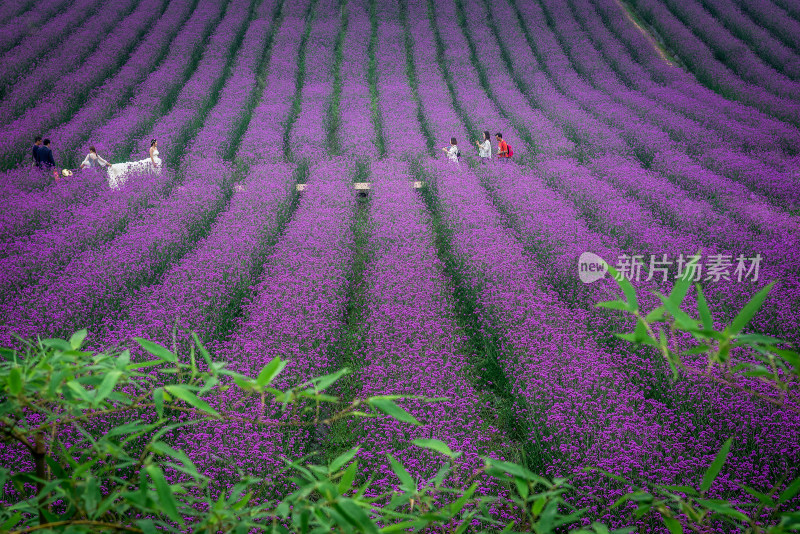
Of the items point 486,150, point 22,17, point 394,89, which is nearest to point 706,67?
point 486,150

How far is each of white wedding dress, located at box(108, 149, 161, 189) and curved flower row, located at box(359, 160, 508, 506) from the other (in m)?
4.61

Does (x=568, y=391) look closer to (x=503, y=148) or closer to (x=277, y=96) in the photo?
(x=503, y=148)

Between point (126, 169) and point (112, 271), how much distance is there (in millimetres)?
4224

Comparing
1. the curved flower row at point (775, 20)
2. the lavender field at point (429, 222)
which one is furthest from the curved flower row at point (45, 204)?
the curved flower row at point (775, 20)

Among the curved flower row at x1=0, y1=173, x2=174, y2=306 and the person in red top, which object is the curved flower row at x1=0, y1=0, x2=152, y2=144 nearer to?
the curved flower row at x1=0, y1=173, x2=174, y2=306

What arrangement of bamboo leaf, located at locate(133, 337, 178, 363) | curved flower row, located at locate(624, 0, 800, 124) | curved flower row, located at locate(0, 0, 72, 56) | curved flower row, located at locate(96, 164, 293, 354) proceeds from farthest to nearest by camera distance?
curved flower row, located at locate(0, 0, 72, 56), curved flower row, located at locate(624, 0, 800, 124), curved flower row, located at locate(96, 164, 293, 354), bamboo leaf, located at locate(133, 337, 178, 363)

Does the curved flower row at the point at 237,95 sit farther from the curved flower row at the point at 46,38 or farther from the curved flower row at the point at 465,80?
the curved flower row at the point at 465,80

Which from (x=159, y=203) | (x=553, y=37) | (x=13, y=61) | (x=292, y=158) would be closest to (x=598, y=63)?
(x=553, y=37)

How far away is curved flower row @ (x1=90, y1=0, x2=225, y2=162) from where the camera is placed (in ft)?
32.5

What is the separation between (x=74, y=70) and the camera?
12.8 meters

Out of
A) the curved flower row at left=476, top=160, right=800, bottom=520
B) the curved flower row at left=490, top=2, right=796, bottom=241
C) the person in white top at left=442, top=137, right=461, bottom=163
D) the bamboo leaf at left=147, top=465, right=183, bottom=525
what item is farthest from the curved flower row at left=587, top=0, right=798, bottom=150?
the bamboo leaf at left=147, top=465, right=183, bottom=525

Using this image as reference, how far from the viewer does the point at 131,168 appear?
28.1 feet

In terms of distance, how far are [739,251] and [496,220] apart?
2736 mm

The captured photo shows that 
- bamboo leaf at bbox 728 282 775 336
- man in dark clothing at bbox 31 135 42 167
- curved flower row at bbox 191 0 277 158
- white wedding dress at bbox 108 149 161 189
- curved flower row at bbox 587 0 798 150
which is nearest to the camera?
bamboo leaf at bbox 728 282 775 336
